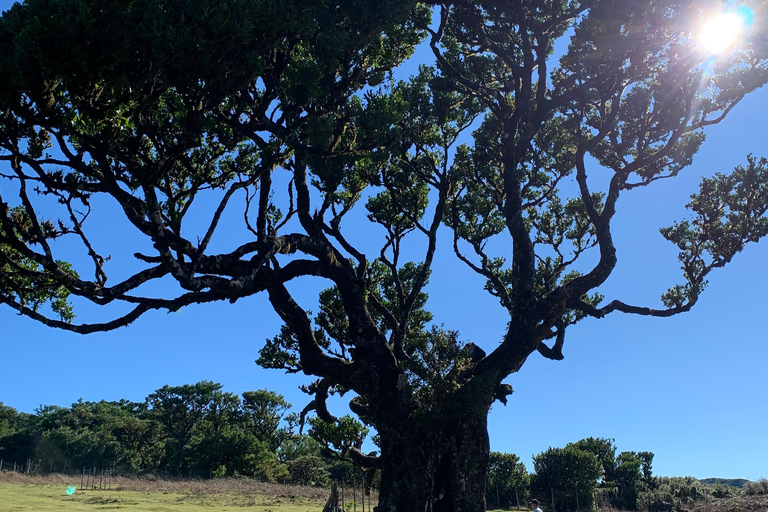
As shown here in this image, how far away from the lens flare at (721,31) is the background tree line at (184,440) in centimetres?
4763

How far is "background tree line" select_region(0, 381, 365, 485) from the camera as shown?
5841cm

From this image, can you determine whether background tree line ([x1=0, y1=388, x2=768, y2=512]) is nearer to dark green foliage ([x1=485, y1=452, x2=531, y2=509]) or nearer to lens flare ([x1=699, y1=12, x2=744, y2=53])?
dark green foliage ([x1=485, y1=452, x2=531, y2=509])

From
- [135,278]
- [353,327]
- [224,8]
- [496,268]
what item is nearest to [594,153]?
[496,268]

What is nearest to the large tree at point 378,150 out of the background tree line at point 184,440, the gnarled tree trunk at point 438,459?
the gnarled tree trunk at point 438,459

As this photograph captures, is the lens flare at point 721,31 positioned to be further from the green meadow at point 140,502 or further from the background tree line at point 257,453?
the green meadow at point 140,502

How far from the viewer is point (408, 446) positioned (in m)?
15.8

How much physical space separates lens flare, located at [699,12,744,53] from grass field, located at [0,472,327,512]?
27410mm

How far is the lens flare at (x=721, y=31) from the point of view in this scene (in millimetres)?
17016

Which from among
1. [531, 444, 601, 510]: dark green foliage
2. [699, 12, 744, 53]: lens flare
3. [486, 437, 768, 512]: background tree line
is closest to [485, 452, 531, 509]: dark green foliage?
[486, 437, 768, 512]: background tree line

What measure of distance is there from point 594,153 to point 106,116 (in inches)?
702

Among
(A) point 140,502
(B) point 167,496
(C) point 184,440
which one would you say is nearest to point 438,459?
(A) point 140,502

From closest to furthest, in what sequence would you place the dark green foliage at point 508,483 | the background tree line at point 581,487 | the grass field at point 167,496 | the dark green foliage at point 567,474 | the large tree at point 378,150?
1. the large tree at point 378,150
2. the grass field at point 167,496
3. the background tree line at point 581,487
4. the dark green foliage at point 567,474
5. the dark green foliage at point 508,483

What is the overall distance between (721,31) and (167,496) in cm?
3896

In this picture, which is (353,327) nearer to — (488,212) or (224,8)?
(488,212)
